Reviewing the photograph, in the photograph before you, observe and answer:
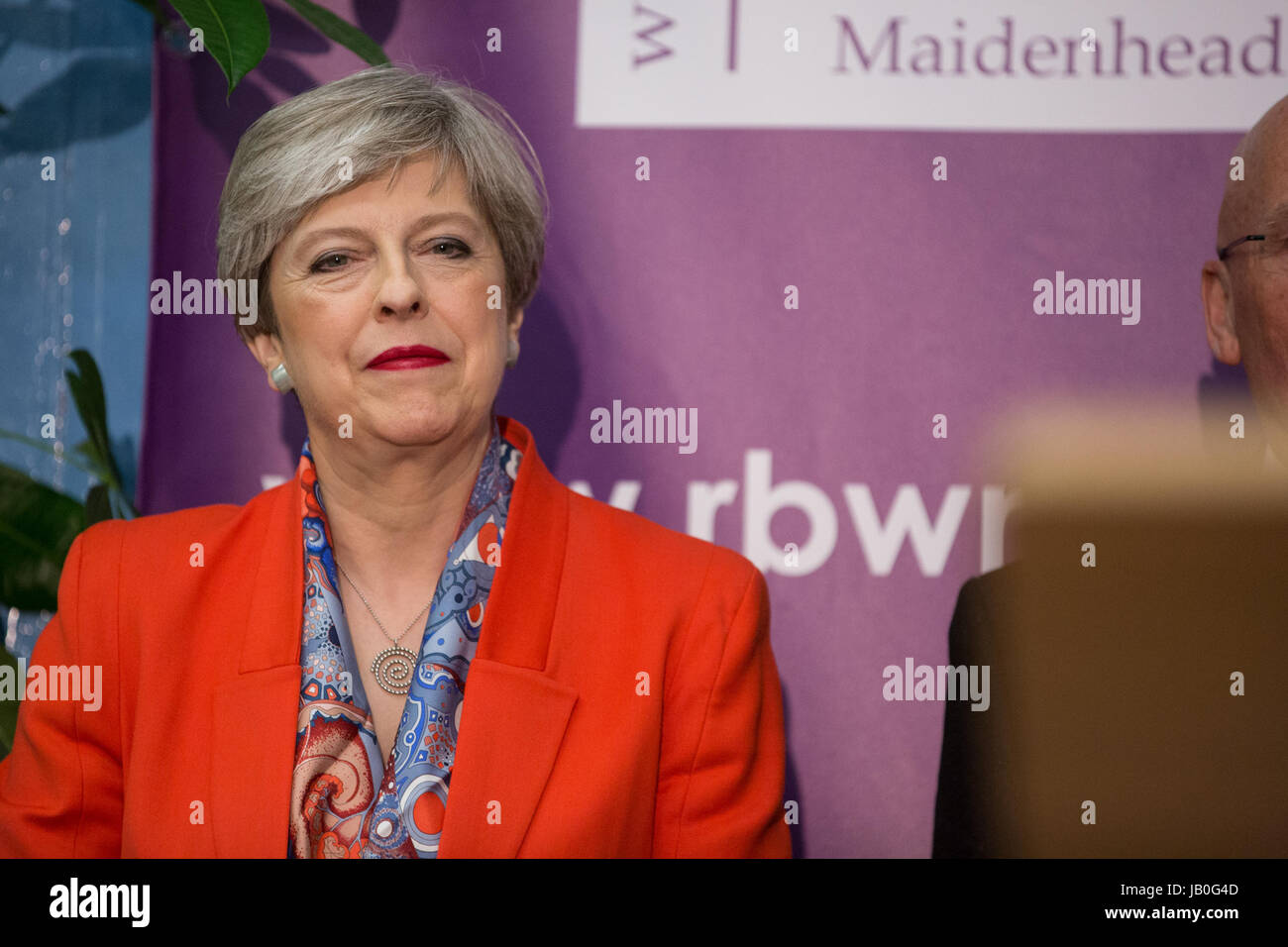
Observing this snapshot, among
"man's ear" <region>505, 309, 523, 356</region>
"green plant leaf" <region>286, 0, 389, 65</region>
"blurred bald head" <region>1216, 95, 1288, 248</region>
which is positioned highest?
"green plant leaf" <region>286, 0, 389, 65</region>

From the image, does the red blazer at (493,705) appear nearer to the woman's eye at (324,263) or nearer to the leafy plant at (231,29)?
the woman's eye at (324,263)

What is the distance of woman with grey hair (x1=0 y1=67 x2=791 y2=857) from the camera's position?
169 cm

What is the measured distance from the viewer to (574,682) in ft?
5.78

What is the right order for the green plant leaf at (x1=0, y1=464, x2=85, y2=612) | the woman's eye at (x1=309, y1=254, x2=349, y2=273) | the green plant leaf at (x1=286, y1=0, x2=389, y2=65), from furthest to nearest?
the green plant leaf at (x1=0, y1=464, x2=85, y2=612) → the green plant leaf at (x1=286, y1=0, x2=389, y2=65) → the woman's eye at (x1=309, y1=254, x2=349, y2=273)

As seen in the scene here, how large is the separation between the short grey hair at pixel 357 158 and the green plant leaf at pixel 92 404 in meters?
0.48

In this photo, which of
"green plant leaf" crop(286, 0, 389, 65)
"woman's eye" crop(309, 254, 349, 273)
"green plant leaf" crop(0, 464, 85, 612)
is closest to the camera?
"woman's eye" crop(309, 254, 349, 273)

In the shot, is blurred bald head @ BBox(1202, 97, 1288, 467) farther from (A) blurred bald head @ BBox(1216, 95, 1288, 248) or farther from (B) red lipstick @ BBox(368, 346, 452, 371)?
(B) red lipstick @ BBox(368, 346, 452, 371)

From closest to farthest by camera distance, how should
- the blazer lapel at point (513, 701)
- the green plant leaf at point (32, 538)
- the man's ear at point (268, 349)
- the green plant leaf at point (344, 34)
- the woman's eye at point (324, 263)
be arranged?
the blazer lapel at point (513, 701) → the woman's eye at point (324, 263) → the man's ear at point (268, 349) → the green plant leaf at point (344, 34) → the green plant leaf at point (32, 538)

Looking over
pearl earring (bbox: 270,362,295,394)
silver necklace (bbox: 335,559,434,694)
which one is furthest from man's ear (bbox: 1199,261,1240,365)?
pearl earring (bbox: 270,362,295,394)

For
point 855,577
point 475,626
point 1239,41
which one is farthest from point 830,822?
point 1239,41

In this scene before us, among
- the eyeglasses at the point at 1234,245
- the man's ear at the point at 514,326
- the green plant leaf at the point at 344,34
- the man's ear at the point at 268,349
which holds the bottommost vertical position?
the man's ear at the point at 268,349

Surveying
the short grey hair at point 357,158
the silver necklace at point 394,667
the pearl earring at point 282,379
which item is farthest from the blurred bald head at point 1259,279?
the pearl earring at point 282,379

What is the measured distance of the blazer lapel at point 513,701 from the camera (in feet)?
5.43

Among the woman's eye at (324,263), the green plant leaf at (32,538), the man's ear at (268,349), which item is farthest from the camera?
the green plant leaf at (32,538)
